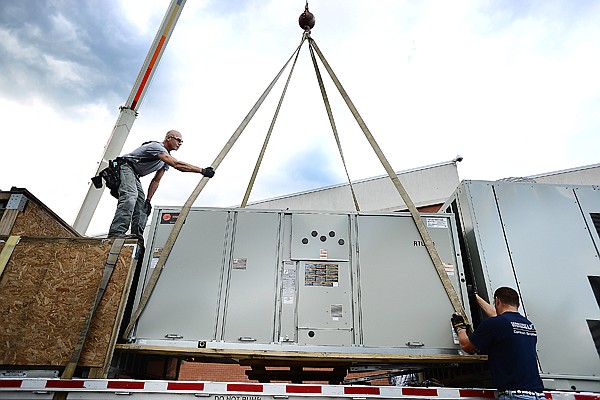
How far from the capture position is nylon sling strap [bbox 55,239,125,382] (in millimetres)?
3408

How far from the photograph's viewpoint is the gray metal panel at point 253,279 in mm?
3969

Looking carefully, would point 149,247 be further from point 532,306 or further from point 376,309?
point 532,306

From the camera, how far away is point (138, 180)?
5.09 metres

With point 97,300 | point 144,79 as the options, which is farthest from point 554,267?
point 144,79

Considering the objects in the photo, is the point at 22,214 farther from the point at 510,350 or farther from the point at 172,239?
the point at 510,350

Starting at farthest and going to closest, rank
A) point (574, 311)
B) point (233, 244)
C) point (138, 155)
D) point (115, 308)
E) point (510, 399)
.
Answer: point (138, 155) → point (233, 244) → point (574, 311) → point (115, 308) → point (510, 399)

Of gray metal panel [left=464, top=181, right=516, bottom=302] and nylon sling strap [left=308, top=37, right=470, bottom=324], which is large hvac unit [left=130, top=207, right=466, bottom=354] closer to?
nylon sling strap [left=308, top=37, right=470, bottom=324]

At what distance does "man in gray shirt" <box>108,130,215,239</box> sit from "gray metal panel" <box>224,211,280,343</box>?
906mm

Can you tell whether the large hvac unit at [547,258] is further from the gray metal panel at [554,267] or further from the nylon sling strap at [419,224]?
the nylon sling strap at [419,224]

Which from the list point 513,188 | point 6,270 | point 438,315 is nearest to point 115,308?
point 6,270

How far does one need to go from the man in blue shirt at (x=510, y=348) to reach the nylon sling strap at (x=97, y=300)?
3.54m

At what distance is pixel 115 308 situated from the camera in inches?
149

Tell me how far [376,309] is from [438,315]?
66 cm

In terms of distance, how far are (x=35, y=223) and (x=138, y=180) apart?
4.11 ft
